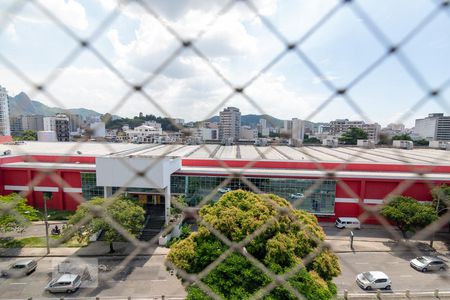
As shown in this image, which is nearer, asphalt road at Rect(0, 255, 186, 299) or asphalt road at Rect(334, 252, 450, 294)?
asphalt road at Rect(0, 255, 186, 299)

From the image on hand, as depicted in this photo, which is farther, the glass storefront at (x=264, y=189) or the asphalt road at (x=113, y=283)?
the glass storefront at (x=264, y=189)

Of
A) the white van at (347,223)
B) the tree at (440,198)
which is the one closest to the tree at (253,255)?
the white van at (347,223)

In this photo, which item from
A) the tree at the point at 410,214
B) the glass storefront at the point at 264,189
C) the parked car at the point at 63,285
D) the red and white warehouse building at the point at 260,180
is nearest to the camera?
the parked car at the point at 63,285

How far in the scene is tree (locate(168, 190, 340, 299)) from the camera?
1992mm

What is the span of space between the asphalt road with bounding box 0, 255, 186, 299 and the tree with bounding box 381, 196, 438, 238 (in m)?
3.61

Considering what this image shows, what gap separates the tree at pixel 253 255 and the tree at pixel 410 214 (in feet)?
8.39

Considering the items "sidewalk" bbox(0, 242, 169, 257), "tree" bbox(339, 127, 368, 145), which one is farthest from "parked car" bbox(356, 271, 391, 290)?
"sidewalk" bbox(0, 242, 169, 257)

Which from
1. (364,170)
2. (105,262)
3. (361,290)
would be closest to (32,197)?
(105,262)

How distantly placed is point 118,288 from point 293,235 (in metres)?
2.26

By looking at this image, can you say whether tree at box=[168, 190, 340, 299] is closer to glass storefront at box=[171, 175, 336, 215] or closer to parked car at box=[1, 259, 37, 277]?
parked car at box=[1, 259, 37, 277]

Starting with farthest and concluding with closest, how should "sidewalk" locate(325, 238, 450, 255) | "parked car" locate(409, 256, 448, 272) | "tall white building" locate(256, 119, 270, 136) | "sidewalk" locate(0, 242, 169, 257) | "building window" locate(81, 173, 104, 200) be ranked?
"building window" locate(81, 173, 104, 200)
"sidewalk" locate(325, 238, 450, 255)
"sidewalk" locate(0, 242, 169, 257)
"parked car" locate(409, 256, 448, 272)
"tall white building" locate(256, 119, 270, 136)

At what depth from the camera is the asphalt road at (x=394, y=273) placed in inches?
128

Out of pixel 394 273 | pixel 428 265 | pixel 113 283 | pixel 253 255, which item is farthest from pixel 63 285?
pixel 428 265

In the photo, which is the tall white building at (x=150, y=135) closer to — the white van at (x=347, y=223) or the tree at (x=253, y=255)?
the tree at (x=253, y=255)
